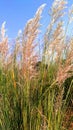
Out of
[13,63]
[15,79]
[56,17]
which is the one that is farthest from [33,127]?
[56,17]

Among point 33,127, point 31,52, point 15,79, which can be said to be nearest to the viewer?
point 31,52

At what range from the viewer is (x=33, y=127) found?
4.14 meters

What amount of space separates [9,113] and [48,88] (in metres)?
0.56

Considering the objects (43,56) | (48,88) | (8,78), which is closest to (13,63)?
(8,78)

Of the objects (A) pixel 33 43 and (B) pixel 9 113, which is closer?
(A) pixel 33 43

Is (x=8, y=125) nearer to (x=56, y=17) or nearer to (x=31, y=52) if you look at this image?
(x=31, y=52)

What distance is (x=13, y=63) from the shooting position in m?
4.75

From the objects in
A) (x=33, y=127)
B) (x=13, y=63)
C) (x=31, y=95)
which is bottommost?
(x=33, y=127)

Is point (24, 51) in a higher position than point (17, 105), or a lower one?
higher

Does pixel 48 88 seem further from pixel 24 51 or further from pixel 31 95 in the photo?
pixel 24 51

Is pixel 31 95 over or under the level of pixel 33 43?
under

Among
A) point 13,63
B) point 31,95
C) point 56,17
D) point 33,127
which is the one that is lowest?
point 33,127

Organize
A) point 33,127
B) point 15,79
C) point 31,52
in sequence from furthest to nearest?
point 15,79 → point 33,127 → point 31,52

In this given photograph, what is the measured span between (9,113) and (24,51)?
2.60ft
